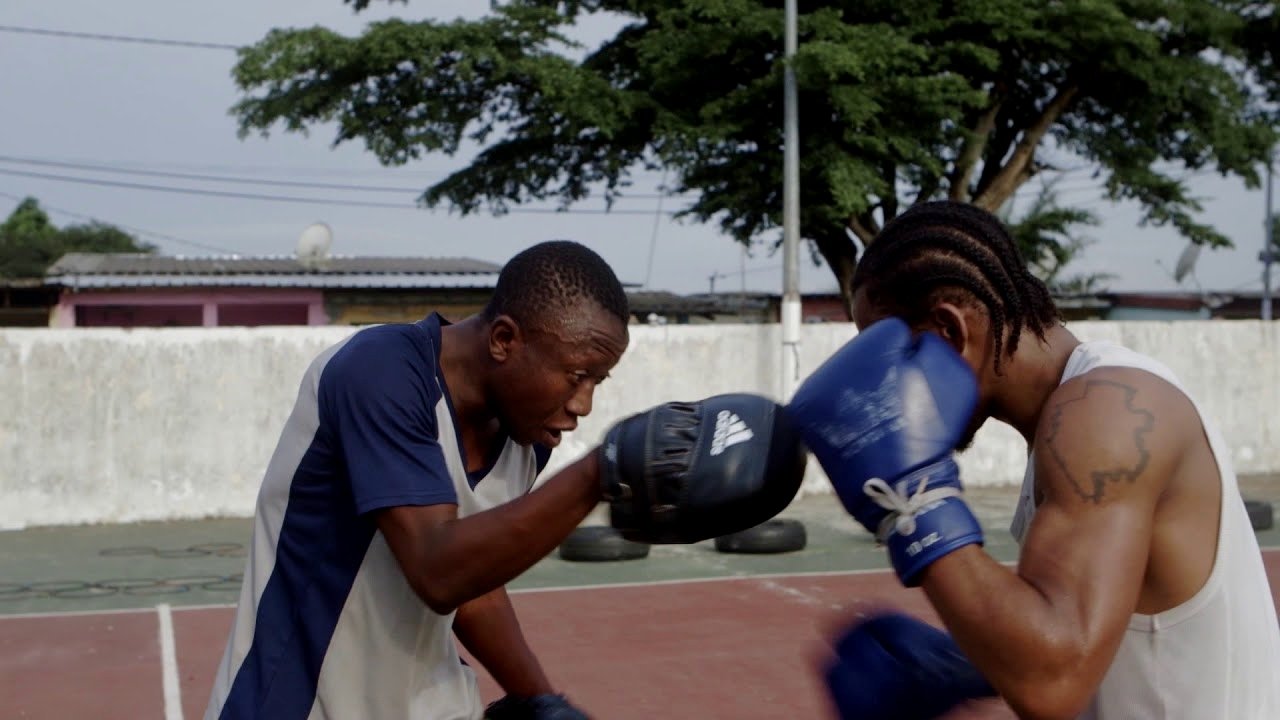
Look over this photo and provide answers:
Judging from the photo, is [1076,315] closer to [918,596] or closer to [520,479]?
[918,596]

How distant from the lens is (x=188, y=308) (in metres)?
24.9

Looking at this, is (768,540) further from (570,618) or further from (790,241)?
(790,241)

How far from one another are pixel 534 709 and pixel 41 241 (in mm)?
49597

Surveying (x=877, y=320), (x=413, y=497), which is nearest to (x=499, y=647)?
(x=413, y=497)

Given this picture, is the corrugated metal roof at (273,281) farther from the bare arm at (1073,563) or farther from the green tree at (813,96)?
the bare arm at (1073,563)

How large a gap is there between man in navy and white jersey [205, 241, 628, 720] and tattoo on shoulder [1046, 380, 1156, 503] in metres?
0.71

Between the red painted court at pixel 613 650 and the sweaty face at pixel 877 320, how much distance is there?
3.03 metres

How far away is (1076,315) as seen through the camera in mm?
31906

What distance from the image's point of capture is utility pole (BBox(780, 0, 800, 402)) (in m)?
14.0

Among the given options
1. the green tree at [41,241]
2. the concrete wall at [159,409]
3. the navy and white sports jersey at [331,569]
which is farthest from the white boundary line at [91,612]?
the green tree at [41,241]

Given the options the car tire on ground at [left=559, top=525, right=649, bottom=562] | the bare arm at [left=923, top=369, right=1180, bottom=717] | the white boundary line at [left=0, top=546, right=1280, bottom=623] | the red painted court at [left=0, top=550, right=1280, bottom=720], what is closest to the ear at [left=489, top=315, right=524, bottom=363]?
the bare arm at [left=923, top=369, right=1180, bottom=717]

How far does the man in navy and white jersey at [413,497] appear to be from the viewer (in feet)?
7.14

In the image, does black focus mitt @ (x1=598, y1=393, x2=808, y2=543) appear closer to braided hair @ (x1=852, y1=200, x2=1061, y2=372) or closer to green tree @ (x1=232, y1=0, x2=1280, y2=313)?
braided hair @ (x1=852, y1=200, x2=1061, y2=372)

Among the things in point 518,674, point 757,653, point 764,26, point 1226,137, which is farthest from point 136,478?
point 1226,137
